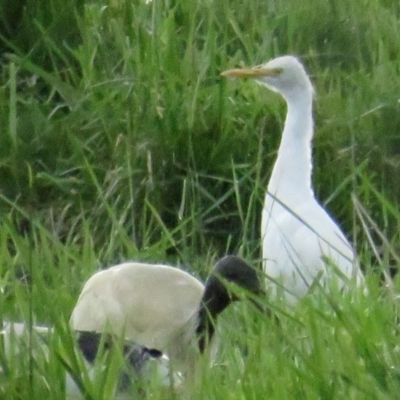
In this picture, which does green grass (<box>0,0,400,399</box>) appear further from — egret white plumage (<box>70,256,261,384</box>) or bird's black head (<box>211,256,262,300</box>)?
bird's black head (<box>211,256,262,300</box>)

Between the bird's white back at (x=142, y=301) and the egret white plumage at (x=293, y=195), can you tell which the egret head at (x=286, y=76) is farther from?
the bird's white back at (x=142, y=301)

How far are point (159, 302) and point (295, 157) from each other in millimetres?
1045

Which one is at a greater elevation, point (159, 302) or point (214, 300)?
point (214, 300)

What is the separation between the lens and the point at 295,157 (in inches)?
154

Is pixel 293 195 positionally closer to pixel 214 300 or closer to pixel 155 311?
pixel 155 311

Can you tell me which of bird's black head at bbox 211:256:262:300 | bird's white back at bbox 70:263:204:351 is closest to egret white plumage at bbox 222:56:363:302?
bird's white back at bbox 70:263:204:351

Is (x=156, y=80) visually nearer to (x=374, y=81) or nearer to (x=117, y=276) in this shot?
(x=374, y=81)

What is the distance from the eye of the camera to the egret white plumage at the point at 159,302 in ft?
8.74

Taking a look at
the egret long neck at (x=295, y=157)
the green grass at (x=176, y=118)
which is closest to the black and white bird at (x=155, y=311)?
the green grass at (x=176, y=118)

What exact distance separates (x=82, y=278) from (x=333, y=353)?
1.32 metres

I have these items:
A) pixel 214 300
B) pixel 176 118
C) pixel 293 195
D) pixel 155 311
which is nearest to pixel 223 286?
pixel 214 300

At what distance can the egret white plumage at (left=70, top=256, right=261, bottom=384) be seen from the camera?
266cm

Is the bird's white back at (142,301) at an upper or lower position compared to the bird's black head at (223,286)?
lower

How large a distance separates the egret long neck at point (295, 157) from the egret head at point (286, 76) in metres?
0.02
